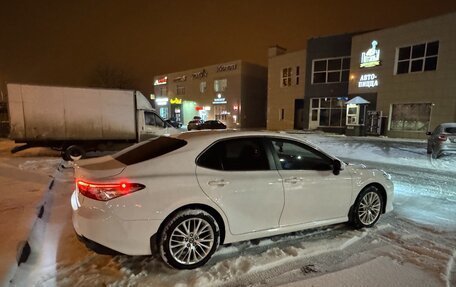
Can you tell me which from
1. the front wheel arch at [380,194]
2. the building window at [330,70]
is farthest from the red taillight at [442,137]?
the building window at [330,70]

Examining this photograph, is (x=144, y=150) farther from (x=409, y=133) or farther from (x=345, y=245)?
(x=409, y=133)

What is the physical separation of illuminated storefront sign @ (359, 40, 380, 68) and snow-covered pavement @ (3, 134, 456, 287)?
934 inches

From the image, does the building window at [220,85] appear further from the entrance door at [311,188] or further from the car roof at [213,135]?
the car roof at [213,135]

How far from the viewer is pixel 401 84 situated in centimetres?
2461

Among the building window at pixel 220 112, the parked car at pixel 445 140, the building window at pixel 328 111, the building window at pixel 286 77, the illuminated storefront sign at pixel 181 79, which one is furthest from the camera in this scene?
the illuminated storefront sign at pixel 181 79

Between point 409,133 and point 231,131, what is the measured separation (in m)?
24.4

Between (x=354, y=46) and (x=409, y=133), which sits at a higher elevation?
(x=354, y=46)

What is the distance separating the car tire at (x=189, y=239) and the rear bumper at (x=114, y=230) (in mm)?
185

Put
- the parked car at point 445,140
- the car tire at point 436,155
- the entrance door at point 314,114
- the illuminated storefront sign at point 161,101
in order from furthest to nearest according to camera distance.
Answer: the illuminated storefront sign at point 161,101 < the entrance door at point 314,114 < the car tire at point 436,155 < the parked car at point 445,140

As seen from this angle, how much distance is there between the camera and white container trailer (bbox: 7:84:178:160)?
1147 cm

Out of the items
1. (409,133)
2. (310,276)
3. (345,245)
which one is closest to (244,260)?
(310,276)

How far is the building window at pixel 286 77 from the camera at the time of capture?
1420 inches

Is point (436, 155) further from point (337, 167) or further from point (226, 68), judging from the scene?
point (226, 68)

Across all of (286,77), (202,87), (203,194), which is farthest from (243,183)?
(202,87)
